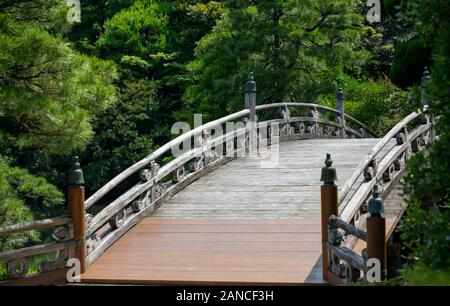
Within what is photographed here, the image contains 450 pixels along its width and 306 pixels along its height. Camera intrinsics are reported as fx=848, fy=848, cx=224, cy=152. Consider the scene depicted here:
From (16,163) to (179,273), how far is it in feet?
66.9

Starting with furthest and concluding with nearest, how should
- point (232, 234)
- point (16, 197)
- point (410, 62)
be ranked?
point (410, 62) → point (16, 197) → point (232, 234)

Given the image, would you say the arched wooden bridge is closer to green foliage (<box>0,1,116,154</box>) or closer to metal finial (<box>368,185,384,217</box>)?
metal finial (<box>368,185,384,217</box>)

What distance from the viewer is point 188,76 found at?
91.0 ft

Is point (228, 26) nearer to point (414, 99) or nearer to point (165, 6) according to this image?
point (165, 6)

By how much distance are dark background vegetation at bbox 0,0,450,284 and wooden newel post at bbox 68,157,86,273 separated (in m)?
1.47

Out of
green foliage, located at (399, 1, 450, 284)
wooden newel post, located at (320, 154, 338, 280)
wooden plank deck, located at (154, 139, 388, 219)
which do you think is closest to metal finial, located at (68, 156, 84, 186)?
wooden plank deck, located at (154, 139, 388, 219)

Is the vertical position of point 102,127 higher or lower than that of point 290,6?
lower

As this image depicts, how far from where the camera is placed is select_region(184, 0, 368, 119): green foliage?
21.9 m

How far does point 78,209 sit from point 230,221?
7.55 feet

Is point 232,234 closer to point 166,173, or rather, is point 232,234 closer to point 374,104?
point 166,173

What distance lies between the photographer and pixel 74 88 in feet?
32.5

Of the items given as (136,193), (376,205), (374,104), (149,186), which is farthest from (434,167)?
(374,104)

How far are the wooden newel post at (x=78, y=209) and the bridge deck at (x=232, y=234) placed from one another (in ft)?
0.71
